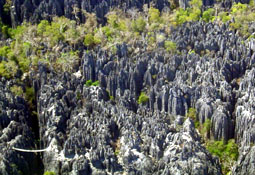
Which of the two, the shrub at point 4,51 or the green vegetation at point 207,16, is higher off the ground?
the green vegetation at point 207,16

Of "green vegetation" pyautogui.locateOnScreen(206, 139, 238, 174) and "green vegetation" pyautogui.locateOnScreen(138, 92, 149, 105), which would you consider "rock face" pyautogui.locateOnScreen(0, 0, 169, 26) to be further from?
"green vegetation" pyautogui.locateOnScreen(206, 139, 238, 174)

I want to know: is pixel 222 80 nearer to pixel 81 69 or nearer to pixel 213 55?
pixel 213 55

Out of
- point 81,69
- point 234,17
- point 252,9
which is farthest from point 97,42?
point 252,9

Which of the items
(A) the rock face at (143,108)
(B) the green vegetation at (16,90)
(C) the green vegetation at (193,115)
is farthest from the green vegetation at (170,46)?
(B) the green vegetation at (16,90)

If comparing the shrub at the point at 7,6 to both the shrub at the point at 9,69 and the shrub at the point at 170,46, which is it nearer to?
the shrub at the point at 9,69

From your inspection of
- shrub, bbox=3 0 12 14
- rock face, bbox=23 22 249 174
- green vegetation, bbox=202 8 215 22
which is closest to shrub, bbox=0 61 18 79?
rock face, bbox=23 22 249 174

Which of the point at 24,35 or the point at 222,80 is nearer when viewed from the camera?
the point at 222,80
